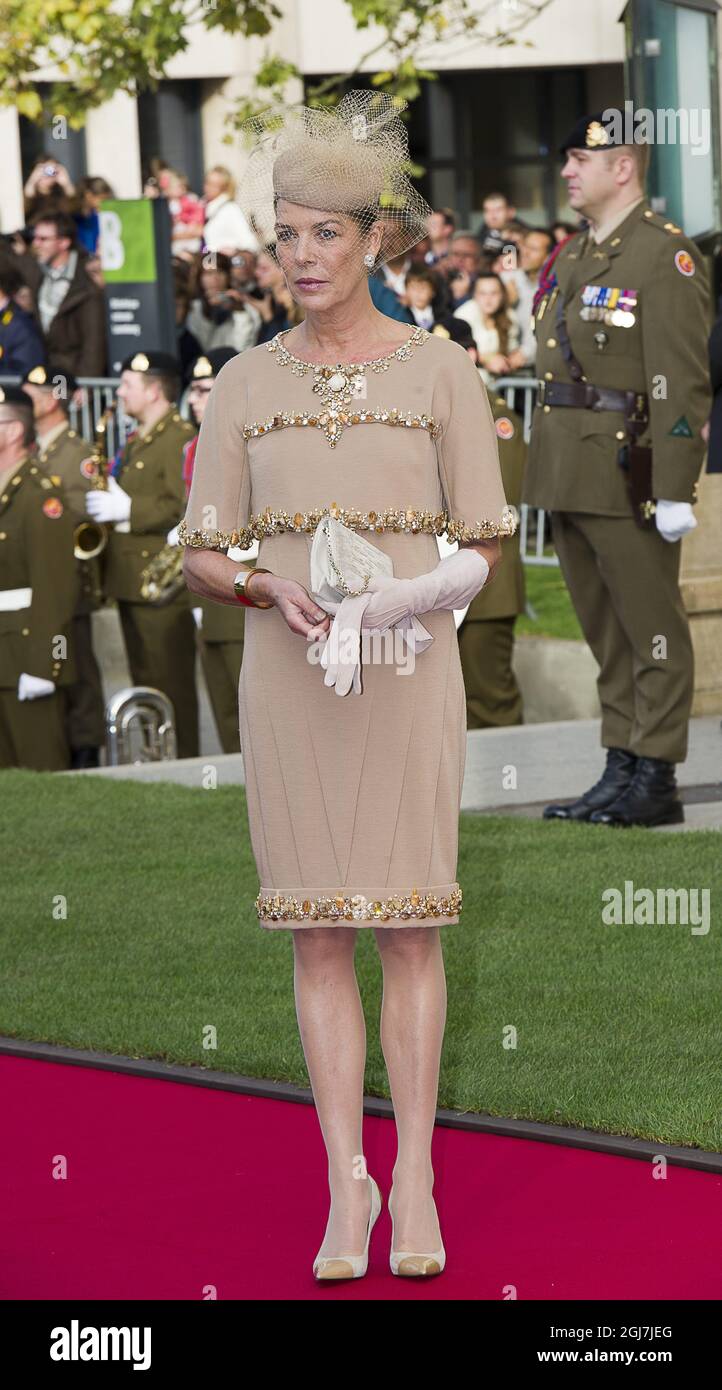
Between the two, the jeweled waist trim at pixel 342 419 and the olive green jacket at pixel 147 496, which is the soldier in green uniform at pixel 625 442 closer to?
the jeweled waist trim at pixel 342 419

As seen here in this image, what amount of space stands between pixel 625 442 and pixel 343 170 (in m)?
3.99

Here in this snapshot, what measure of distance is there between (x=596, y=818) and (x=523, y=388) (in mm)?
6502

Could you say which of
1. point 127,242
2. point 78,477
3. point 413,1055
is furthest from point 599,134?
point 127,242

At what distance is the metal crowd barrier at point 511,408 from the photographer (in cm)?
1424

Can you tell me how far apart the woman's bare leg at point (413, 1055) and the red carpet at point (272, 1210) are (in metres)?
0.12

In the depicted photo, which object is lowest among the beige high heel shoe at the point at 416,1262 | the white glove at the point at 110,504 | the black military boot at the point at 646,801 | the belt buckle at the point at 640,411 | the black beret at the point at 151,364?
the beige high heel shoe at the point at 416,1262

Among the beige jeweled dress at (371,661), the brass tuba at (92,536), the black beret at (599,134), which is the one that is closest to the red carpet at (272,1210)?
the beige jeweled dress at (371,661)

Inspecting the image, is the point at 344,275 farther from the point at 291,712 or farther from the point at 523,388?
the point at 523,388

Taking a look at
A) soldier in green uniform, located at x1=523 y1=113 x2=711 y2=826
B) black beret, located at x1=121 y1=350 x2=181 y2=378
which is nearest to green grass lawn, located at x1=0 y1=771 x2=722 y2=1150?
soldier in green uniform, located at x1=523 y1=113 x2=711 y2=826

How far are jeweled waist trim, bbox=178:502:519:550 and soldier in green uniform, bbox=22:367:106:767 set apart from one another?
7.61m

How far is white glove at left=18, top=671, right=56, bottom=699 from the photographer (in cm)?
1102

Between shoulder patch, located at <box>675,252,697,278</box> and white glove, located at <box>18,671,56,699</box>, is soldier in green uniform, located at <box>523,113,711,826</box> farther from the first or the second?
white glove, located at <box>18,671,56,699</box>

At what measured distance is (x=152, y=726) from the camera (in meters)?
11.3
